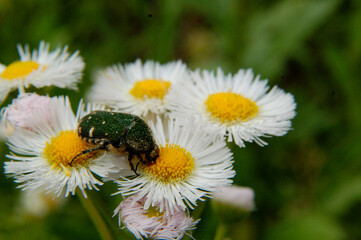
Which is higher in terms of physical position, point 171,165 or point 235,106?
point 235,106

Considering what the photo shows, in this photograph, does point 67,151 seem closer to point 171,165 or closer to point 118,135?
point 118,135

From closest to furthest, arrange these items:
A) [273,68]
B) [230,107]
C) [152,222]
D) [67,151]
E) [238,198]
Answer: [152,222] < [67,151] < [238,198] < [230,107] < [273,68]

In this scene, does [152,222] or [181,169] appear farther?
[181,169]

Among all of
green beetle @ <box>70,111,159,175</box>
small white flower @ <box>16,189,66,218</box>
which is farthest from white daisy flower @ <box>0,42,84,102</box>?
small white flower @ <box>16,189,66,218</box>

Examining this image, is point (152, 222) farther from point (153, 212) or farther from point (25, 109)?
point (25, 109)

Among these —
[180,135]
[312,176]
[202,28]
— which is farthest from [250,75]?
[202,28]

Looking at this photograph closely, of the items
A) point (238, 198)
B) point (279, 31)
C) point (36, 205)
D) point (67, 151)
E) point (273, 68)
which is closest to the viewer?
point (67, 151)

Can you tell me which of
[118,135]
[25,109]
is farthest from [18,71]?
[118,135]

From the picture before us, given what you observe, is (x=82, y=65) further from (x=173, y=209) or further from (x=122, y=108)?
(x=173, y=209)

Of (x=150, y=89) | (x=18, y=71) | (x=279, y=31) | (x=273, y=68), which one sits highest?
(x=279, y=31)
